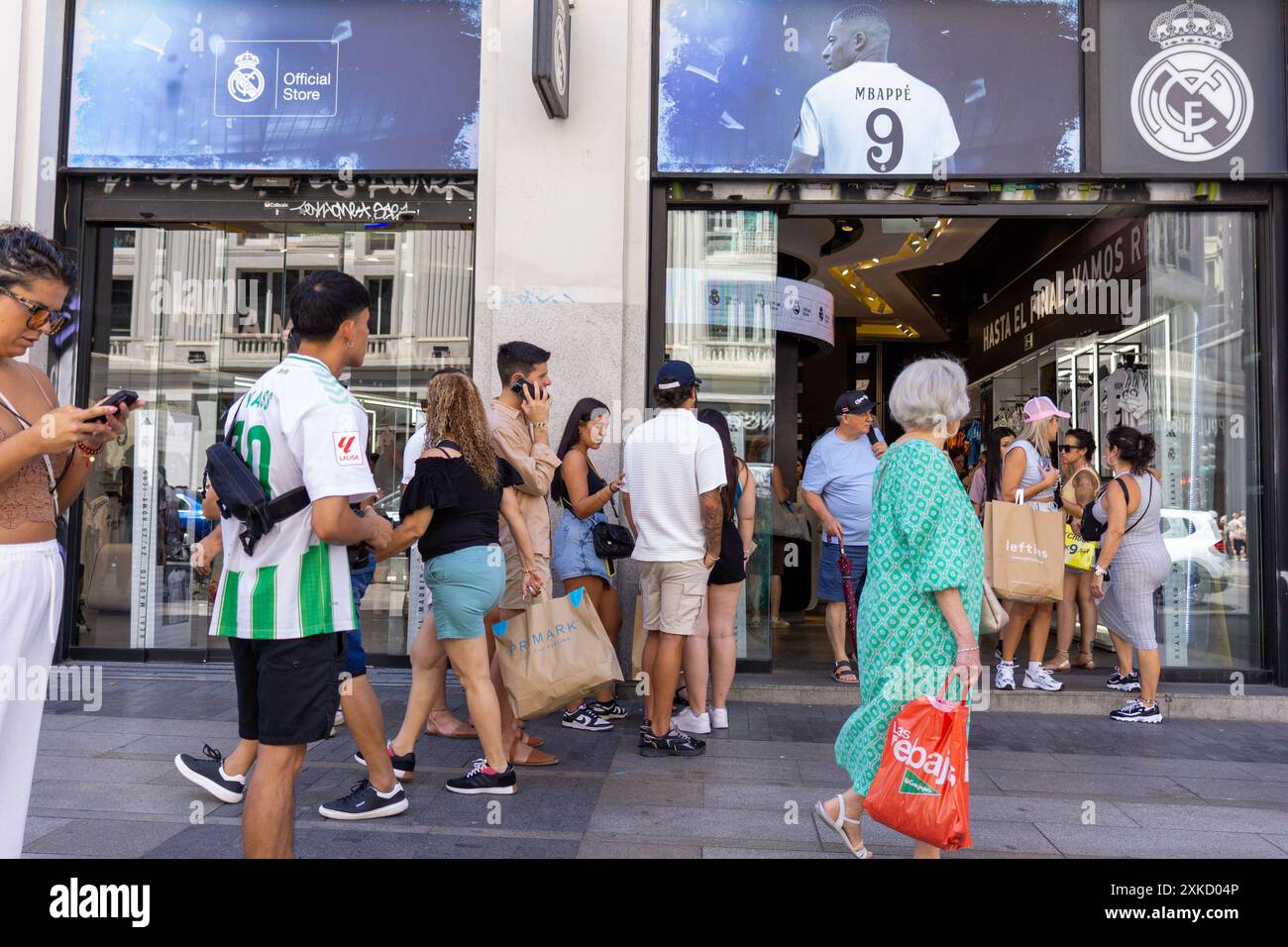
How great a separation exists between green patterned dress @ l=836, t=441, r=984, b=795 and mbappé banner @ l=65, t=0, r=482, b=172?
485 cm

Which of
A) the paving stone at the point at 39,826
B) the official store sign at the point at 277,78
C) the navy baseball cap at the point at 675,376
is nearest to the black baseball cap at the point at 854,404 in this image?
the navy baseball cap at the point at 675,376

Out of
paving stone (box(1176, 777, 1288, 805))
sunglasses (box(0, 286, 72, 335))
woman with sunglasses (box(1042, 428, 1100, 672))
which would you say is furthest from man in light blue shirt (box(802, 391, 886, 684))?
sunglasses (box(0, 286, 72, 335))

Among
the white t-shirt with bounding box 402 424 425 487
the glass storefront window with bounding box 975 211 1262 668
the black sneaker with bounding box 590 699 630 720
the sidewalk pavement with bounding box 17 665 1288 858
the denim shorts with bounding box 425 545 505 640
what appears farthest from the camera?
the glass storefront window with bounding box 975 211 1262 668

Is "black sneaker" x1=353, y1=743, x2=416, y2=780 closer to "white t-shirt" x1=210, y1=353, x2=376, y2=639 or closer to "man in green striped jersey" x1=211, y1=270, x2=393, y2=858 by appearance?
"man in green striped jersey" x1=211, y1=270, x2=393, y2=858

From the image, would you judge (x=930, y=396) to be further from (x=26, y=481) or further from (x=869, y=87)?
(x=869, y=87)

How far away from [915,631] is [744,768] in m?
1.90

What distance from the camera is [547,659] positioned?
460 centimetres

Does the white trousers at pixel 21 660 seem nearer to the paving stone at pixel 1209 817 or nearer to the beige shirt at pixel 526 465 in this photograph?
the beige shirt at pixel 526 465

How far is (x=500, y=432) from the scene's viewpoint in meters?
4.79

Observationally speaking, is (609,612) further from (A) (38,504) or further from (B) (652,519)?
(A) (38,504)

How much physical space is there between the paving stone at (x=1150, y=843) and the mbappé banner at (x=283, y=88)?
564 centimetres

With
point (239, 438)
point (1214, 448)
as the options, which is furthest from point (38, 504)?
point (1214, 448)

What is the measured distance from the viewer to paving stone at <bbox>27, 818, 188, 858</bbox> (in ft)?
11.9

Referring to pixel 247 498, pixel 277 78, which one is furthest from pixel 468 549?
pixel 277 78
